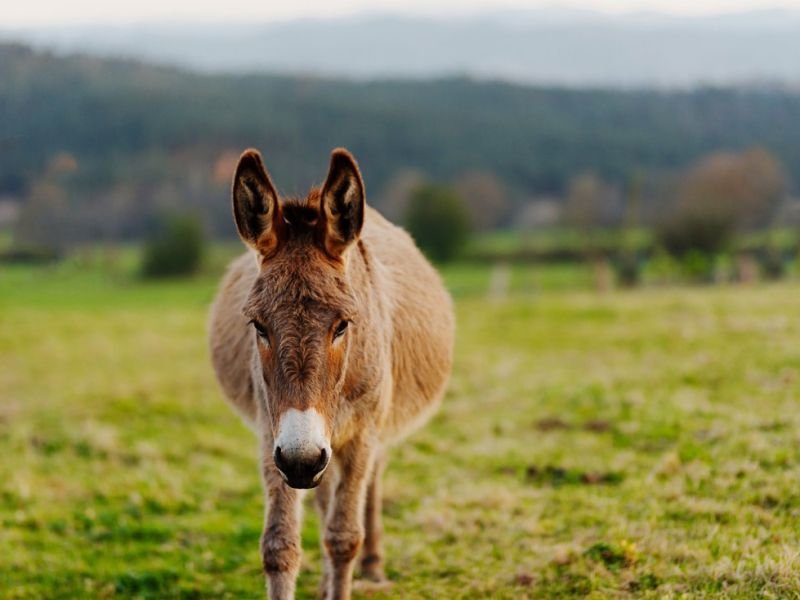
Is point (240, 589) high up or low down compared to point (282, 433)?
down

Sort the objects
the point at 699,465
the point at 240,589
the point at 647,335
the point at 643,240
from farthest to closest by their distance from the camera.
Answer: the point at 643,240 → the point at 647,335 → the point at 699,465 → the point at 240,589

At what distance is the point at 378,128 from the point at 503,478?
95.3 metres

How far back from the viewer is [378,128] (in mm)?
100438

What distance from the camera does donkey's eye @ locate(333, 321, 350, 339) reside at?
4.19m

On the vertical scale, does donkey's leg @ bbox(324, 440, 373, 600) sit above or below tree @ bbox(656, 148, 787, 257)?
below

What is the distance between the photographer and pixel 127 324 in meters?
25.9

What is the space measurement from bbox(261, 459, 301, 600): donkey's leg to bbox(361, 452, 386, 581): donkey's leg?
1383 mm

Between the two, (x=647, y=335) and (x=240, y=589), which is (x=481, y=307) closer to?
(x=647, y=335)

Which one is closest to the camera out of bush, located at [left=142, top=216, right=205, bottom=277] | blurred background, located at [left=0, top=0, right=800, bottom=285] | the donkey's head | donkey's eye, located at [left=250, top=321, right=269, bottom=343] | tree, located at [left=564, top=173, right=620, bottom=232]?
the donkey's head

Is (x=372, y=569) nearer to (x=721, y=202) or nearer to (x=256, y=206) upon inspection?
(x=256, y=206)

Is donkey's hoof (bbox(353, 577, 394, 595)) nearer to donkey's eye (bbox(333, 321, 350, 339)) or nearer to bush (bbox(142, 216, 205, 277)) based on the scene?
donkey's eye (bbox(333, 321, 350, 339))

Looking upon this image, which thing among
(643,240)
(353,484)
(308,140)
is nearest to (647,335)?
(353,484)

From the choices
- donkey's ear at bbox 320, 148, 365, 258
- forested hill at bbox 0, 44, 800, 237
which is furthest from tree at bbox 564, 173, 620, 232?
donkey's ear at bbox 320, 148, 365, 258

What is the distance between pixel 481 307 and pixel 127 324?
12.2 m
